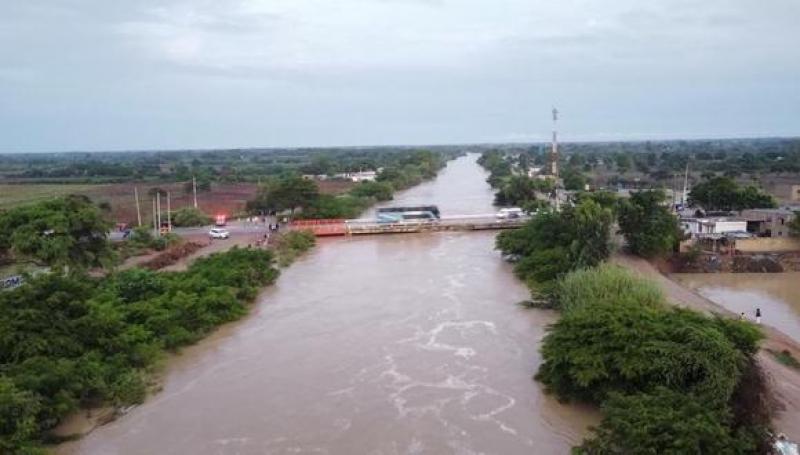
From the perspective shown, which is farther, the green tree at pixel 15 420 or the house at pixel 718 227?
the house at pixel 718 227

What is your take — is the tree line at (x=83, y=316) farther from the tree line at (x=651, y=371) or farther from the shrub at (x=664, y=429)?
the shrub at (x=664, y=429)

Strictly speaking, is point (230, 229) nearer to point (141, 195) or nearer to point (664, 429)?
point (141, 195)

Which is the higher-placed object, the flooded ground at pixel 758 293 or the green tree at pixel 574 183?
the green tree at pixel 574 183

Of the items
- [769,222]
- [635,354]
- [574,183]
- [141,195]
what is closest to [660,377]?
[635,354]

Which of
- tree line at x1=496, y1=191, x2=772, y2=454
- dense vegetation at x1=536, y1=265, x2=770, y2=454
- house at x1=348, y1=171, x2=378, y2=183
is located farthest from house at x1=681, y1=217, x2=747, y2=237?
house at x1=348, y1=171, x2=378, y2=183

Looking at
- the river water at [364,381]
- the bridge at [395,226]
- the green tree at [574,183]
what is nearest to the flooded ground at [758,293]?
the river water at [364,381]

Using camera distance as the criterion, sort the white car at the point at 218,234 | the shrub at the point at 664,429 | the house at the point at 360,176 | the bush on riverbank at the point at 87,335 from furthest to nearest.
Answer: the house at the point at 360,176 < the white car at the point at 218,234 < the bush on riverbank at the point at 87,335 < the shrub at the point at 664,429

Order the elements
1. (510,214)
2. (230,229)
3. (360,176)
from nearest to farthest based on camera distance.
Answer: (230,229), (510,214), (360,176)
